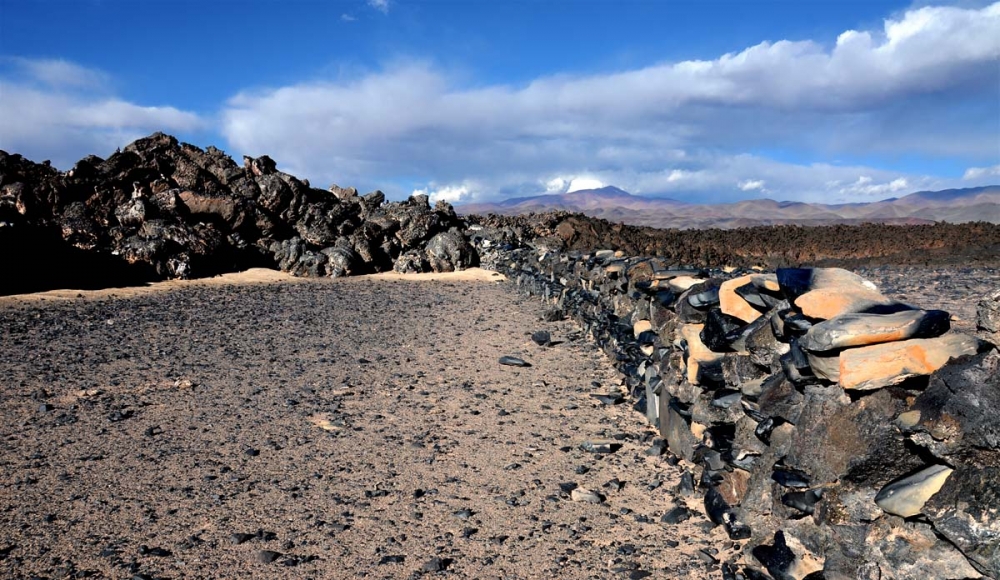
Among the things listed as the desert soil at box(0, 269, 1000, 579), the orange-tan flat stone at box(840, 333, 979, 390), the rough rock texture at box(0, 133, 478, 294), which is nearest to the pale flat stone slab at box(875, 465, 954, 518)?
the orange-tan flat stone at box(840, 333, 979, 390)

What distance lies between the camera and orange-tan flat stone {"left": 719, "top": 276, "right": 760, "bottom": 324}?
4.43 meters

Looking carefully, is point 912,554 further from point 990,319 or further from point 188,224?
point 188,224

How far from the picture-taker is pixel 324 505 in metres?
4.50

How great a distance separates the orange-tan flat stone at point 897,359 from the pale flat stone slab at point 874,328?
39 mm

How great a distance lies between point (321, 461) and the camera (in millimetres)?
5266

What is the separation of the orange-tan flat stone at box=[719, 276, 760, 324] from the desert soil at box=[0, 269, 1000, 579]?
133 centimetres

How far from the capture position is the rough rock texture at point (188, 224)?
576 inches

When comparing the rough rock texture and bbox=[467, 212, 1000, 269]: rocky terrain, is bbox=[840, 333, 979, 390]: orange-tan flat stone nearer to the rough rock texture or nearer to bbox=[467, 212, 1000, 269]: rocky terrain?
bbox=[467, 212, 1000, 269]: rocky terrain

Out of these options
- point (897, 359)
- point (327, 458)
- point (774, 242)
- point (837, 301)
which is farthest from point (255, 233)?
point (897, 359)

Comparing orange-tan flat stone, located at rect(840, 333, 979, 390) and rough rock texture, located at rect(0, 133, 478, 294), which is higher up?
rough rock texture, located at rect(0, 133, 478, 294)

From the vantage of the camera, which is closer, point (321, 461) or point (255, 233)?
point (321, 461)

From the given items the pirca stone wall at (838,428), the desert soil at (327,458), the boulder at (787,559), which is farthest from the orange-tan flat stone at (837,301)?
the desert soil at (327,458)

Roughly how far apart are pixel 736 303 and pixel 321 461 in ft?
11.0

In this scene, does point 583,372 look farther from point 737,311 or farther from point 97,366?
point 97,366
